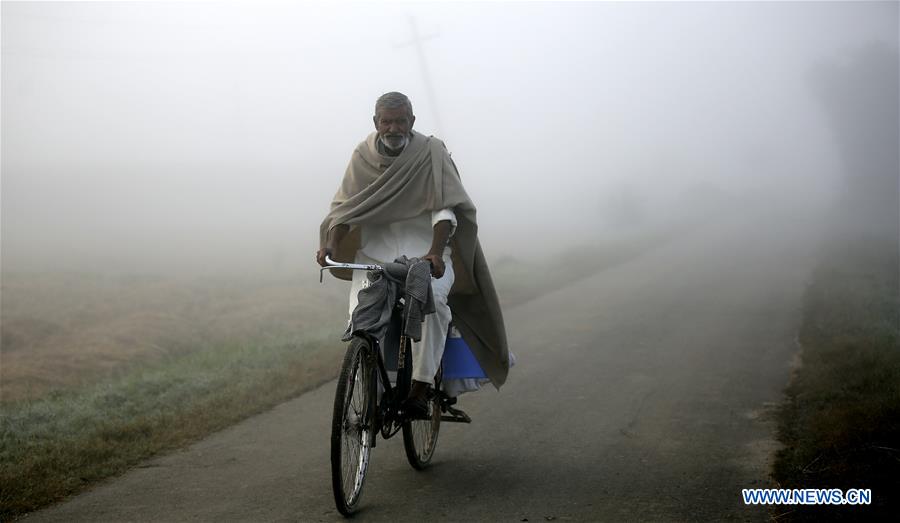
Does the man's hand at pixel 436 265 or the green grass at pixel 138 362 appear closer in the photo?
the man's hand at pixel 436 265

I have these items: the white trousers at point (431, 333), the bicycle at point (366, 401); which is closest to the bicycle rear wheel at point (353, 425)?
the bicycle at point (366, 401)

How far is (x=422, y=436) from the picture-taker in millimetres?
5711

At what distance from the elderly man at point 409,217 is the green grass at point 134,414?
2157 mm

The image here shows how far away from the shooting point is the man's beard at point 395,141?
202 inches

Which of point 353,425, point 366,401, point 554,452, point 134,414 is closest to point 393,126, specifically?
point 366,401

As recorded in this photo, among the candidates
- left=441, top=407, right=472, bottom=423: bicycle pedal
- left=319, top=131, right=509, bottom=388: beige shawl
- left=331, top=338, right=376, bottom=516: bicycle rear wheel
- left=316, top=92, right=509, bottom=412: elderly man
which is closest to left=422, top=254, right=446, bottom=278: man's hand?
left=316, top=92, right=509, bottom=412: elderly man

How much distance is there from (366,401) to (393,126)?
168 centimetres

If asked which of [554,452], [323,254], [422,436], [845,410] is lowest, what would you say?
[845,410]

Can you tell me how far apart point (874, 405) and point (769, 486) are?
1.60 meters

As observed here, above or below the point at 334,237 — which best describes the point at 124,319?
below

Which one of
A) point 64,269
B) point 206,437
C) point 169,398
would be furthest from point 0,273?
point 206,437

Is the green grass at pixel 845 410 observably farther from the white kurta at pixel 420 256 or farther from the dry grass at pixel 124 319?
the dry grass at pixel 124 319

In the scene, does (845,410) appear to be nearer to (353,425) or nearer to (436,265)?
(436,265)

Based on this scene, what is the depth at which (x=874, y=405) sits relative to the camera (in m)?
6.15
